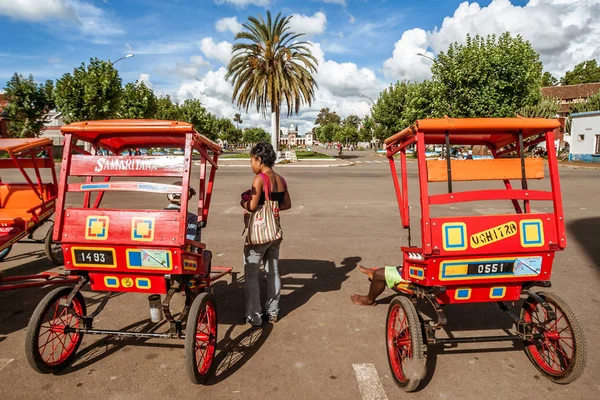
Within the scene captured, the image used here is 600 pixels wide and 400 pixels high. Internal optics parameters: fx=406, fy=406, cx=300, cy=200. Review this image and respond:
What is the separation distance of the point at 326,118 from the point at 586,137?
489 feet

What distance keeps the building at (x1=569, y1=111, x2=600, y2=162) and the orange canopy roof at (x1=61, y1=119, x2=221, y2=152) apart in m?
38.7

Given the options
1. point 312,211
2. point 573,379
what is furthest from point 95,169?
point 312,211

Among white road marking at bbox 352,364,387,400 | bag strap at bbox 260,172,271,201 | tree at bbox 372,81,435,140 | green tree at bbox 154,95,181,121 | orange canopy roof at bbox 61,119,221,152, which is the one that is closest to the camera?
white road marking at bbox 352,364,387,400

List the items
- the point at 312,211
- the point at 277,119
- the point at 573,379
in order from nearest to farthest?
1. the point at 573,379
2. the point at 312,211
3. the point at 277,119

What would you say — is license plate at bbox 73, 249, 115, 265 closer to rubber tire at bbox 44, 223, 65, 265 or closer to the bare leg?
the bare leg

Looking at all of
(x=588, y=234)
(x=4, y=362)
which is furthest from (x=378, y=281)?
(x=588, y=234)

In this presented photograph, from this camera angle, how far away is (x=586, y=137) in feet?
113

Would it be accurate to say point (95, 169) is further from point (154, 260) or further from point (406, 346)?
point (406, 346)

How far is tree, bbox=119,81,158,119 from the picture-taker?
137 feet

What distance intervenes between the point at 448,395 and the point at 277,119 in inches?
1319

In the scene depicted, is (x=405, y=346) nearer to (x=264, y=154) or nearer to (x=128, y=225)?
(x=264, y=154)

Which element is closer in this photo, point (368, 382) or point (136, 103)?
point (368, 382)

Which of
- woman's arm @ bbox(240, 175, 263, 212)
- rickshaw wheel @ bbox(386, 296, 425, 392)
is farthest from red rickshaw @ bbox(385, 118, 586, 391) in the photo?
woman's arm @ bbox(240, 175, 263, 212)

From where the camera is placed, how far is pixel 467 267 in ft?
10.0
